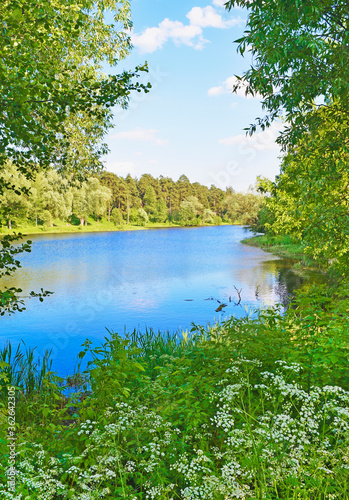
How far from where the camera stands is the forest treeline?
192ft

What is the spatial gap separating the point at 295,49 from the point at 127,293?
17.3 meters

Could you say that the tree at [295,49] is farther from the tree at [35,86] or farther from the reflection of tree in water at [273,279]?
the reflection of tree in water at [273,279]

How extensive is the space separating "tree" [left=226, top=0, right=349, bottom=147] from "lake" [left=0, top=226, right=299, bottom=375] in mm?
6846

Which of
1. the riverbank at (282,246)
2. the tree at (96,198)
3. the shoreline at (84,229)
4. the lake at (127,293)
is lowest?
the lake at (127,293)

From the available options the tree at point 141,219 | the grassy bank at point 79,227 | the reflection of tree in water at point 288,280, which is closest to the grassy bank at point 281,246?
the reflection of tree in water at point 288,280

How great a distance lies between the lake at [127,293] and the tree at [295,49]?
22.5 ft

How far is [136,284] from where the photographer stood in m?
24.3

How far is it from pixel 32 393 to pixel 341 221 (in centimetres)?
777

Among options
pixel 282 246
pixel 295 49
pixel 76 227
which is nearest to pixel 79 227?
pixel 76 227

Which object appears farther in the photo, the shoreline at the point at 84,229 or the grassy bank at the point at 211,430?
the shoreline at the point at 84,229

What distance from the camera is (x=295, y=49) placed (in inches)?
253

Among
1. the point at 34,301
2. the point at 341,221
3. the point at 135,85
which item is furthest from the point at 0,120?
the point at 34,301

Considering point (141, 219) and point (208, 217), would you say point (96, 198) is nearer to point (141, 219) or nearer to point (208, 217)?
point (141, 219)

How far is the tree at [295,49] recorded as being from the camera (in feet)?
20.0
